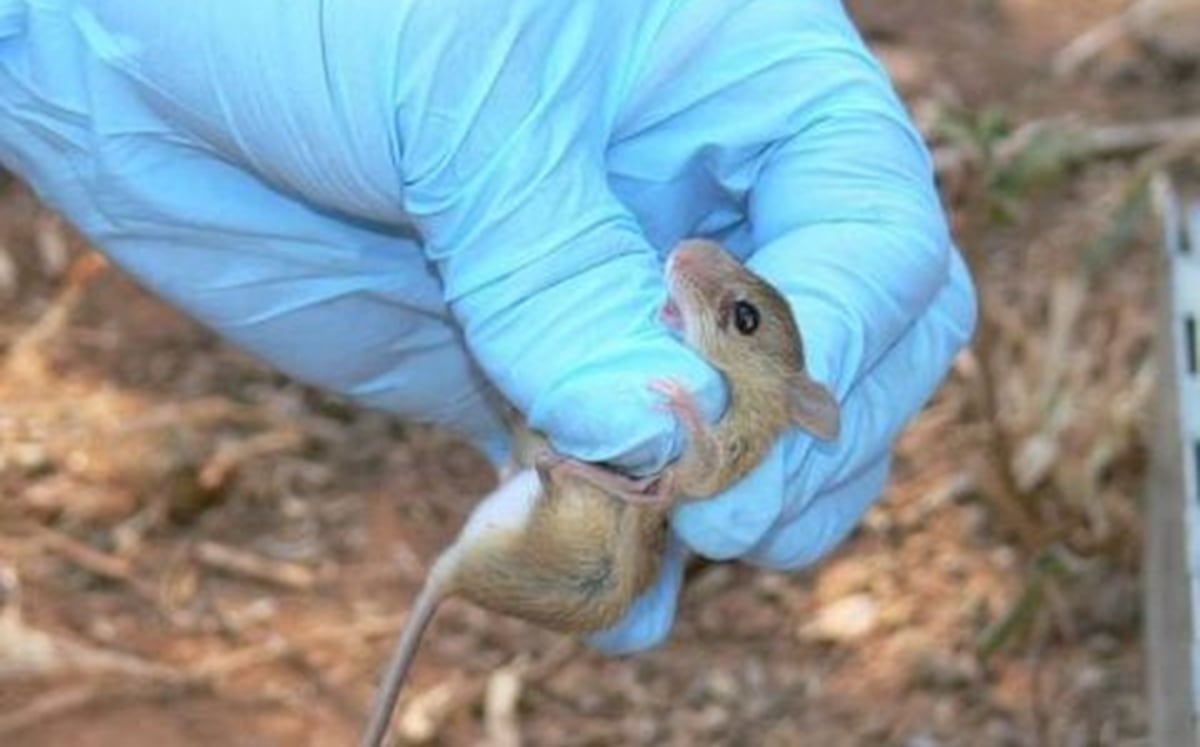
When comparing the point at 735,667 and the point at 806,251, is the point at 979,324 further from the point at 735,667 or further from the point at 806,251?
the point at 806,251

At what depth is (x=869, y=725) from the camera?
220 cm

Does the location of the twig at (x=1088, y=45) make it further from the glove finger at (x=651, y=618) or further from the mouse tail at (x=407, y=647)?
the mouse tail at (x=407, y=647)

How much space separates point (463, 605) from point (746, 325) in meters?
1.01

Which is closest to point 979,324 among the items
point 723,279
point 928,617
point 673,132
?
point 928,617

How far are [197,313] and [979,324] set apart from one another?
2.85 ft

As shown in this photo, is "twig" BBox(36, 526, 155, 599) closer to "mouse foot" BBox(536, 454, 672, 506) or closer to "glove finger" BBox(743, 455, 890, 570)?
"glove finger" BBox(743, 455, 890, 570)

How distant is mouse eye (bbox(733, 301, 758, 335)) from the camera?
130cm

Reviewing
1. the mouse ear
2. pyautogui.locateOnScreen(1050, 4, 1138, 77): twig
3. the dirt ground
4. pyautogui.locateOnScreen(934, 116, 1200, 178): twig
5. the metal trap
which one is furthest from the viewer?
pyautogui.locateOnScreen(1050, 4, 1138, 77): twig

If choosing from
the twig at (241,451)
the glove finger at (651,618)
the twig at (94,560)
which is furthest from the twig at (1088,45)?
the glove finger at (651,618)

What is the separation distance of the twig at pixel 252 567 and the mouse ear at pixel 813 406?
1.06 m

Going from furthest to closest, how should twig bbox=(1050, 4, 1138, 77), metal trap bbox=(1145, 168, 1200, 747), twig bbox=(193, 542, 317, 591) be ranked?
twig bbox=(1050, 4, 1138, 77) → twig bbox=(193, 542, 317, 591) → metal trap bbox=(1145, 168, 1200, 747)

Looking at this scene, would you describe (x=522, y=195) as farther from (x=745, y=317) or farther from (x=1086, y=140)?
(x=1086, y=140)

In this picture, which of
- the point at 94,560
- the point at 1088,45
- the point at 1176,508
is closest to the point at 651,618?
the point at 1176,508

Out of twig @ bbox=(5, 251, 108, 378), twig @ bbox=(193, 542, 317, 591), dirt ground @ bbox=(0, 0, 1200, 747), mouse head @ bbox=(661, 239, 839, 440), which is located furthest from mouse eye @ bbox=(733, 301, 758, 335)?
twig @ bbox=(5, 251, 108, 378)
